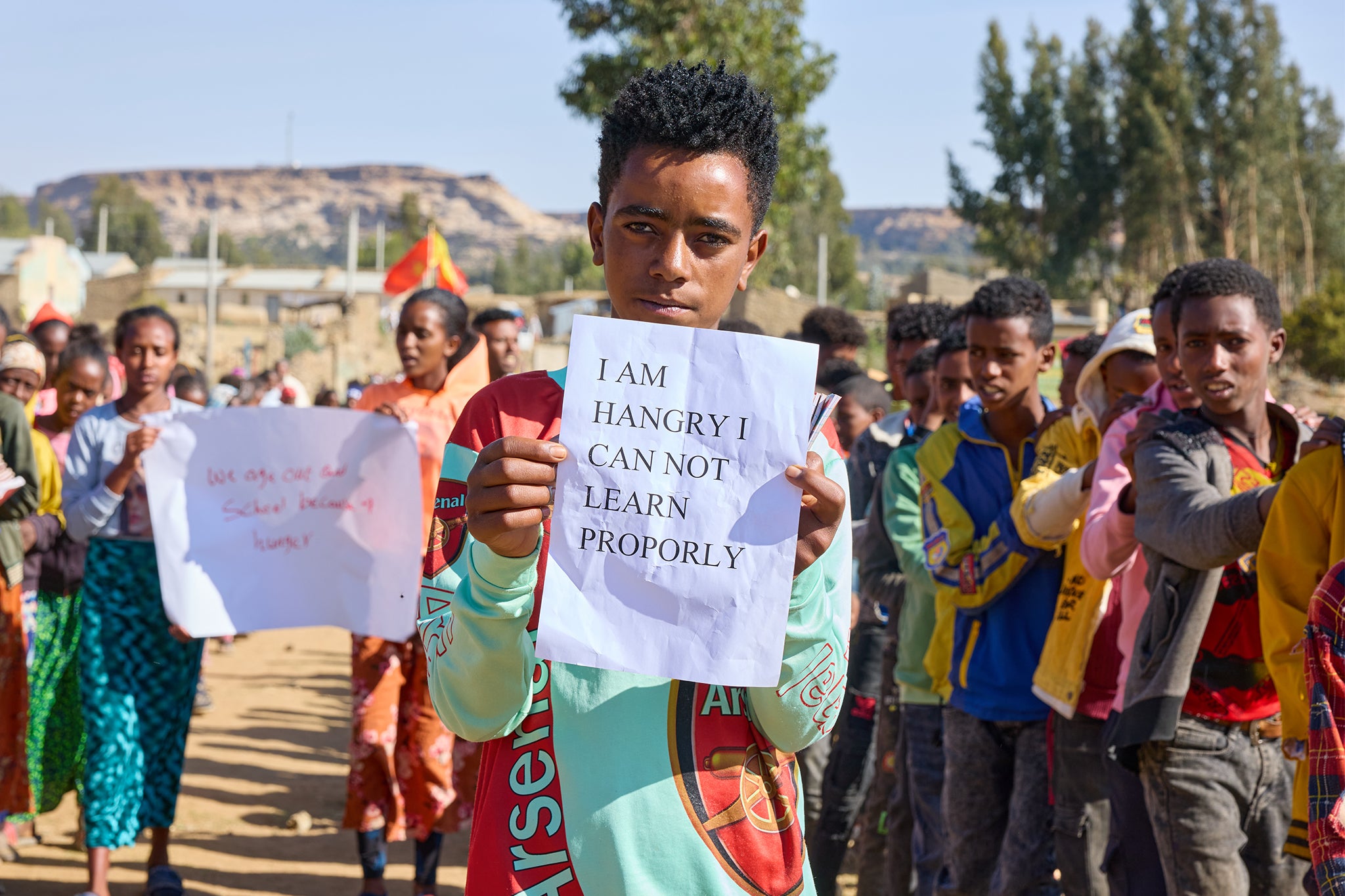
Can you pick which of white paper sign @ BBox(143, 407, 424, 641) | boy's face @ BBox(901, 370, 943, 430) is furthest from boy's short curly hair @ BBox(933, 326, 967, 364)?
white paper sign @ BBox(143, 407, 424, 641)

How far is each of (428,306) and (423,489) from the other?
0.80 m

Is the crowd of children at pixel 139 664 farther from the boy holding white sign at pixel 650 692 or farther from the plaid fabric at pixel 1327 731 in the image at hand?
the plaid fabric at pixel 1327 731

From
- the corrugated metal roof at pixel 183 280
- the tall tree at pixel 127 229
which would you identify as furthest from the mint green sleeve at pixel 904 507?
the tall tree at pixel 127 229

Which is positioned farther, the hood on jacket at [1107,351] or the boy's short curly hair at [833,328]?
the boy's short curly hair at [833,328]

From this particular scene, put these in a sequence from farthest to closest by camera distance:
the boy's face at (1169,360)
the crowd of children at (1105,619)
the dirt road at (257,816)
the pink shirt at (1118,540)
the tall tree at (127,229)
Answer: the tall tree at (127,229), the dirt road at (257,816), the boy's face at (1169,360), the pink shirt at (1118,540), the crowd of children at (1105,619)

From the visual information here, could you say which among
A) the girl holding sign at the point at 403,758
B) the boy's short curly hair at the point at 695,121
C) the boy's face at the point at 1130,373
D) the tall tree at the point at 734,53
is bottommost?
the girl holding sign at the point at 403,758

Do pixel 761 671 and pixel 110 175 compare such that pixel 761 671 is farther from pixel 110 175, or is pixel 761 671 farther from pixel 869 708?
pixel 110 175

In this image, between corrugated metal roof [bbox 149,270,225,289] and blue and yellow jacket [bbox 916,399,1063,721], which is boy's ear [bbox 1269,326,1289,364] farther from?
corrugated metal roof [bbox 149,270,225,289]

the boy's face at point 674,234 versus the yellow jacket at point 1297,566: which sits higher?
the boy's face at point 674,234

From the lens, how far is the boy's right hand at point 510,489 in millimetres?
1505

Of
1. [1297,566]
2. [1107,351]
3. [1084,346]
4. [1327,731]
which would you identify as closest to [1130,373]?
[1107,351]

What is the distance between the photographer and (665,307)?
173 cm

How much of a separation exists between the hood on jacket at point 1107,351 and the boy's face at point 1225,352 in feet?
2.34

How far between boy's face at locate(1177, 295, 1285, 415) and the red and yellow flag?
43.1 ft
